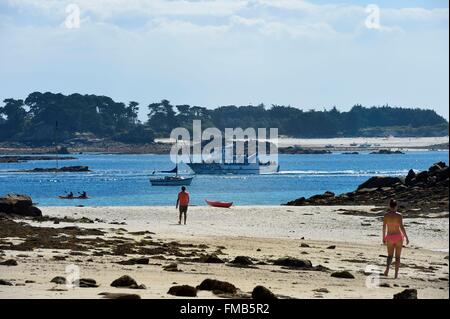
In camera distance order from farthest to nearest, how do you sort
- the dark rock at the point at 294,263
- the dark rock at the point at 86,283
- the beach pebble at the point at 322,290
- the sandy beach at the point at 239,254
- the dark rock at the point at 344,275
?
the dark rock at the point at 294,263, the dark rock at the point at 344,275, the sandy beach at the point at 239,254, the beach pebble at the point at 322,290, the dark rock at the point at 86,283

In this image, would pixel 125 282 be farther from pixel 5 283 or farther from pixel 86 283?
pixel 5 283

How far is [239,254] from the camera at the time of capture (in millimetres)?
22750

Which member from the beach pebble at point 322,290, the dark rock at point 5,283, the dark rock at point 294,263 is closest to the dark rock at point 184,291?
the beach pebble at point 322,290

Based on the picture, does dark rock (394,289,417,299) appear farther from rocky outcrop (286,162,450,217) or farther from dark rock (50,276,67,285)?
rocky outcrop (286,162,450,217)

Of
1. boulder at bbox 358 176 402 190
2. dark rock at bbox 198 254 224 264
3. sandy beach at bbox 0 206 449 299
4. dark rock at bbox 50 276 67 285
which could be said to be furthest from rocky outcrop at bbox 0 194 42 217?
boulder at bbox 358 176 402 190

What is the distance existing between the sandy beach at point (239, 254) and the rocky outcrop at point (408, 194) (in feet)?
7.01

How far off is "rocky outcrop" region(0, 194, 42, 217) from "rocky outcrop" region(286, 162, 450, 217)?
41.7ft

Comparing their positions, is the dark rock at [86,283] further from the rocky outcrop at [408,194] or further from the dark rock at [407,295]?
the rocky outcrop at [408,194]

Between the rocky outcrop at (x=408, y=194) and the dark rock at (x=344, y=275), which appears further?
the rocky outcrop at (x=408, y=194)

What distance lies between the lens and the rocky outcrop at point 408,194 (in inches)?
1462

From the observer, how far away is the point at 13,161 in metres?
176

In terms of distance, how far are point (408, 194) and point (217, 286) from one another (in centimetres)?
2725

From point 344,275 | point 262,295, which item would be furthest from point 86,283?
point 344,275
